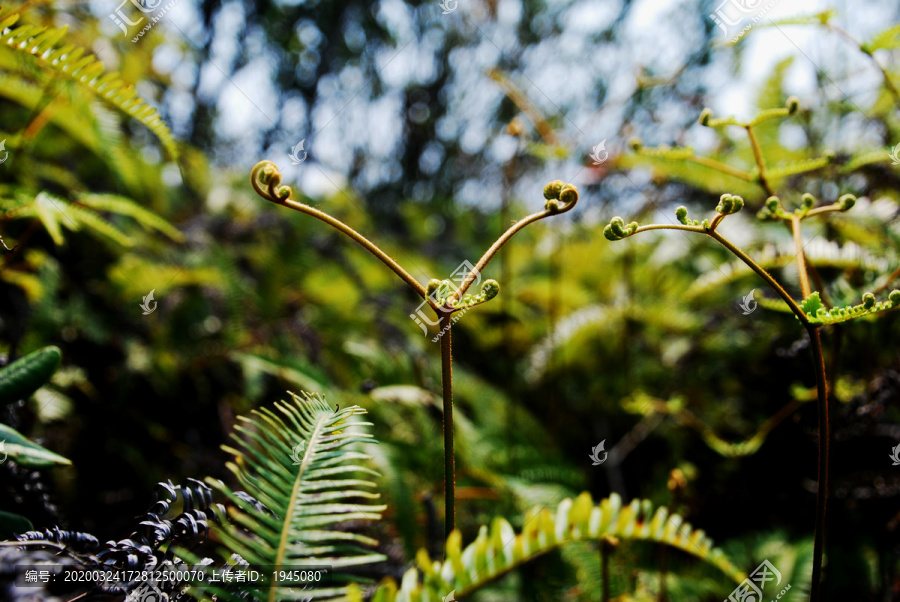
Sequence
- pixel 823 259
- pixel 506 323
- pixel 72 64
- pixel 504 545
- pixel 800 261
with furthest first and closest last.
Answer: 1. pixel 506 323
2. pixel 823 259
3. pixel 72 64
4. pixel 800 261
5. pixel 504 545

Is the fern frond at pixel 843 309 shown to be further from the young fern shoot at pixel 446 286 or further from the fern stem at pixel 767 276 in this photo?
the young fern shoot at pixel 446 286

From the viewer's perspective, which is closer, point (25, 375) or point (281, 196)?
point (281, 196)

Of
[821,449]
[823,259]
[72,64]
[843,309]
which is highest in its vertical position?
[72,64]

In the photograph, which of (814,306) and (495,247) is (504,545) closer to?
(495,247)

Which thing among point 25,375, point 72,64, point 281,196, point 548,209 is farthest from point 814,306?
point 72,64

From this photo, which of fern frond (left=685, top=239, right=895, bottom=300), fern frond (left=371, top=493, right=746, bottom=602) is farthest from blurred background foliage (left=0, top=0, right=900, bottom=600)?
fern frond (left=371, top=493, right=746, bottom=602)

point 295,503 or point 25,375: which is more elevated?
point 25,375
